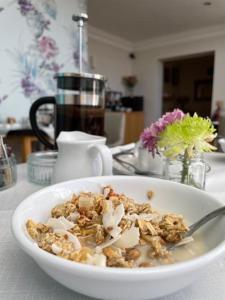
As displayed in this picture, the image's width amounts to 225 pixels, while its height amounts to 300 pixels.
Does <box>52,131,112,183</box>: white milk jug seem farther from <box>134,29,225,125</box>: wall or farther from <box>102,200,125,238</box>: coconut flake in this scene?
<box>134,29,225,125</box>: wall

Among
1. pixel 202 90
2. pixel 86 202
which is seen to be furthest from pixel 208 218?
pixel 202 90

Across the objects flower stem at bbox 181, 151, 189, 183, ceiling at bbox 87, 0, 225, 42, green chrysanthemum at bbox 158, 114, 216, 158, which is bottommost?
flower stem at bbox 181, 151, 189, 183

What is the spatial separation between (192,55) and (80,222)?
4.21m

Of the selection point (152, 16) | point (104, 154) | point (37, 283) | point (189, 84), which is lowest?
point (37, 283)

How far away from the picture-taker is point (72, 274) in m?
0.21

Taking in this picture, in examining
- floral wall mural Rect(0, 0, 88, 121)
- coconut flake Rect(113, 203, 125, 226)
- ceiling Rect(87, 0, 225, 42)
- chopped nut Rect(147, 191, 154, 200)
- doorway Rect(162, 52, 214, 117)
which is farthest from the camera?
doorway Rect(162, 52, 214, 117)

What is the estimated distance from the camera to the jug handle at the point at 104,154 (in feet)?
1.55

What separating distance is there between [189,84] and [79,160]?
237 inches

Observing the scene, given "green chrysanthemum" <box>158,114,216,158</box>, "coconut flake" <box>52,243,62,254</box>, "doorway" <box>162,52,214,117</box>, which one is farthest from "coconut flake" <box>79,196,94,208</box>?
"doorway" <box>162,52,214,117</box>

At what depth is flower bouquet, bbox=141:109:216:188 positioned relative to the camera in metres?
0.47

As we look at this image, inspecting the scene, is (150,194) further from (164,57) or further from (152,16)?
(164,57)

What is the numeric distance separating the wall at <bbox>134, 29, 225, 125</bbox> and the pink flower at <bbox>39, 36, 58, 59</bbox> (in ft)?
6.16

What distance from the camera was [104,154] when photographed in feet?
1.55

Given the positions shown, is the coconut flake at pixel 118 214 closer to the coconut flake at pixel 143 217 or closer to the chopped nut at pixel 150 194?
the coconut flake at pixel 143 217
